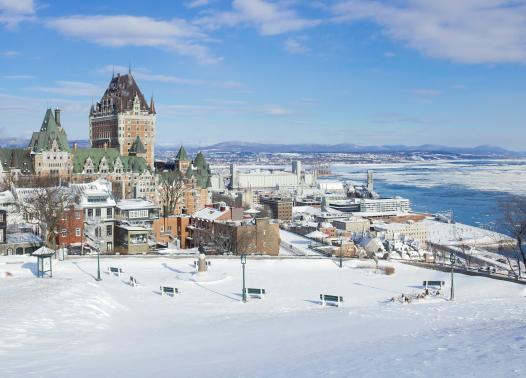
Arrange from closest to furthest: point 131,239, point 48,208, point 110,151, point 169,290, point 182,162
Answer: point 169,290 → point 48,208 → point 131,239 → point 110,151 → point 182,162

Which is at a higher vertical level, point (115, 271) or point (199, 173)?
point (199, 173)

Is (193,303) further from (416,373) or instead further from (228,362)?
(416,373)

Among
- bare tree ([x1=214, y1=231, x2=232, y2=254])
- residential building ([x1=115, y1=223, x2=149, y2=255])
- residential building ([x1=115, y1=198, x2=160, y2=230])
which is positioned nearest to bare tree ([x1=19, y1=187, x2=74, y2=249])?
residential building ([x1=115, y1=223, x2=149, y2=255])

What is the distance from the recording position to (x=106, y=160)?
88.0m

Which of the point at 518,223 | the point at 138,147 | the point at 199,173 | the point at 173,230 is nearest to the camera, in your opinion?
the point at 518,223

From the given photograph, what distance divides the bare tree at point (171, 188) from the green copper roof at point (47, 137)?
48.6 ft

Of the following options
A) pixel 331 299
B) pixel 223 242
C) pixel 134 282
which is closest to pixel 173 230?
pixel 223 242

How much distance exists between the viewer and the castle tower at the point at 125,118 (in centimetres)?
10194

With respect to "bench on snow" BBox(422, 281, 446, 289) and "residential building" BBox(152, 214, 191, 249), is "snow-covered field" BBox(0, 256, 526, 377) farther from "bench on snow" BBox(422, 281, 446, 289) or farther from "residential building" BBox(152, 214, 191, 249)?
"residential building" BBox(152, 214, 191, 249)

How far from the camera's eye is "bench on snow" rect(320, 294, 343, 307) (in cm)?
2347

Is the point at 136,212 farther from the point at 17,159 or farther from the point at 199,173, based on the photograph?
the point at 199,173

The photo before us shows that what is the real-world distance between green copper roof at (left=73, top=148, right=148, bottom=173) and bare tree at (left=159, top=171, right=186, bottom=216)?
3.59m

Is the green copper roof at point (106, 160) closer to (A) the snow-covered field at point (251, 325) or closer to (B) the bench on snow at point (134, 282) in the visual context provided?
(A) the snow-covered field at point (251, 325)

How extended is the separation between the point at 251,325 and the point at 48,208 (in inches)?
957
